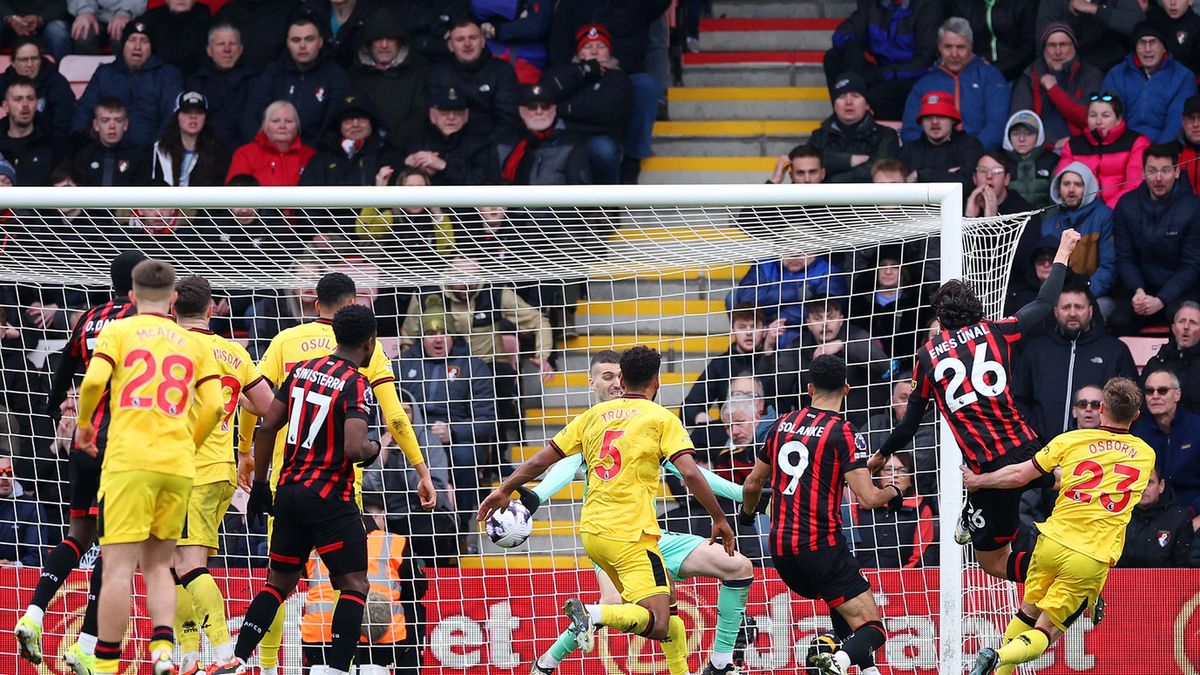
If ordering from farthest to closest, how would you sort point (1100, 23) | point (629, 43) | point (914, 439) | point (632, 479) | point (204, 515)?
point (629, 43), point (1100, 23), point (914, 439), point (204, 515), point (632, 479)

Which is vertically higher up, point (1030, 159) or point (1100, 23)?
point (1100, 23)

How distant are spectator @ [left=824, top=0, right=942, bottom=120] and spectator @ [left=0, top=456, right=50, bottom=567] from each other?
7.04m

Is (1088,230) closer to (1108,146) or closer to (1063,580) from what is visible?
(1108,146)

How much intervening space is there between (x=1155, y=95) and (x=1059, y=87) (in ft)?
2.35

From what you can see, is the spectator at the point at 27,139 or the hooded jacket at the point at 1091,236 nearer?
the hooded jacket at the point at 1091,236

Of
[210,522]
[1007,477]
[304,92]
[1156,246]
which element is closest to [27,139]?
[304,92]

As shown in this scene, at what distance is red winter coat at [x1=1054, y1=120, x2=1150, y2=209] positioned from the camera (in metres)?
12.7

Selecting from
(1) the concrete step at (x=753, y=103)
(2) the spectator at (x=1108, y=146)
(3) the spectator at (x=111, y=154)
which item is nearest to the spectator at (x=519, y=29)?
(1) the concrete step at (x=753, y=103)

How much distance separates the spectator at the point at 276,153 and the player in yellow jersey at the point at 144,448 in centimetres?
561

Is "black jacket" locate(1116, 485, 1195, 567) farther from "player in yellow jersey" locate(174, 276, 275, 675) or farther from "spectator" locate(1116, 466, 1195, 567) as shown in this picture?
"player in yellow jersey" locate(174, 276, 275, 675)

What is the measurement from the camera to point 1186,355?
38.6 feet

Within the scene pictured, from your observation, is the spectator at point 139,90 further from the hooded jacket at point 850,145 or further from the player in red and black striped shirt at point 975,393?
the player in red and black striped shirt at point 975,393

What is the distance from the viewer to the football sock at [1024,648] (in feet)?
29.5

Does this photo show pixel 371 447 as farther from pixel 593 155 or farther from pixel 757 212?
pixel 593 155
